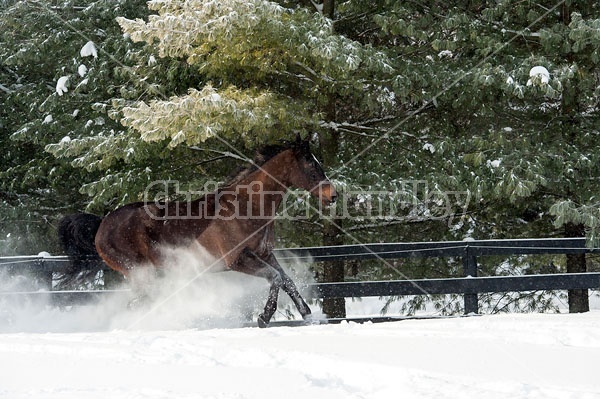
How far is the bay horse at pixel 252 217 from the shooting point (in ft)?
29.5

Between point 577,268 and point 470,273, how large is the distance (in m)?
3.30

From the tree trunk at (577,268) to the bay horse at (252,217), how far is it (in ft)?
16.0

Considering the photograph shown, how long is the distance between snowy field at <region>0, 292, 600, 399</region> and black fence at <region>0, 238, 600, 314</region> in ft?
9.90

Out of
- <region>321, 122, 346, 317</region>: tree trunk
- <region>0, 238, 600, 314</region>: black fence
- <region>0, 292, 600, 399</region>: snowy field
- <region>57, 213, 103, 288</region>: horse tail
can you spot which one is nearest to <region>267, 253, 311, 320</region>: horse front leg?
<region>0, 238, 600, 314</region>: black fence

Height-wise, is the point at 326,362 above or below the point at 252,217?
below

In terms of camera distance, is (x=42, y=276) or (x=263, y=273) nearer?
(x=263, y=273)

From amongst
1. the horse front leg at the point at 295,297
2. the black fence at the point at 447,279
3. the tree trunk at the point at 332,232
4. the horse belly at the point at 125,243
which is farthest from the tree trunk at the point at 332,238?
the horse front leg at the point at 295,297

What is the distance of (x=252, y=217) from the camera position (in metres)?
9.17

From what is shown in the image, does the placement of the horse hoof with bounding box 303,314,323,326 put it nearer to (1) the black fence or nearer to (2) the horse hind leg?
(2) the horse hind leg

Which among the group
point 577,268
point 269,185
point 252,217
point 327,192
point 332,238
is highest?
point 269,185

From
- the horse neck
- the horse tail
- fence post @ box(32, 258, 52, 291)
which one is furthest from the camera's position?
fence post @ box(32, 258, 52, 291)

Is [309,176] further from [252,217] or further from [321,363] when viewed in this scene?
[321,363]

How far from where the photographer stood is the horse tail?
424 inches

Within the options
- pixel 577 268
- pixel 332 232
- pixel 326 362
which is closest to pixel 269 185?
pixel 332 232
